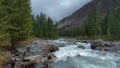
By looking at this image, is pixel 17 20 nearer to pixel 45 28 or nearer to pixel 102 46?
pixel 102 46

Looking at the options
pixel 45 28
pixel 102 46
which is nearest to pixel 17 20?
pixel 102 46

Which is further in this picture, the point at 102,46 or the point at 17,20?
the point at 102,46

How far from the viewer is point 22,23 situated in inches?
1254

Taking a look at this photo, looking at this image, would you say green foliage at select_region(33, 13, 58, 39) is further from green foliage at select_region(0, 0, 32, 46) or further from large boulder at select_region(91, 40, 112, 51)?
green foliage at select_region(0, 0, 32, 46)

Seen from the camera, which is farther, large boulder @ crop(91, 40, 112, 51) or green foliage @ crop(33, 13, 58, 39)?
green foliage @ crop(33, 13, 58, 39)

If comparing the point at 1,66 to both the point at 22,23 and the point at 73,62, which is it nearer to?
the point at 73,62

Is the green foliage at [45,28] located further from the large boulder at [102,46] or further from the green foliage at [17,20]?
the green foliage at [17,20]

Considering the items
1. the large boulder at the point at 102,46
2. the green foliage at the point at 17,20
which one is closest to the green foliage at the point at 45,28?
the large boulder at the point at 102,46

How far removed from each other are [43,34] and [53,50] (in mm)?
68112

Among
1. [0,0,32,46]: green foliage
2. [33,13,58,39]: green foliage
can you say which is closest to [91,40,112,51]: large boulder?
[0,0,32,46]: green foliage

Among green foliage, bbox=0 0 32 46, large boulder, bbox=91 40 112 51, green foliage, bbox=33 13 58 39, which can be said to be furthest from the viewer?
green foliage, bbox=33 13 58 39

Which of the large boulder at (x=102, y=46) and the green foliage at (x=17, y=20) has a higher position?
the green foliage at (x=17, y=20)

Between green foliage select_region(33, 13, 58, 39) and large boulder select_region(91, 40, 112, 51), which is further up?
green foliage select_region(33, 13, 58, 39)

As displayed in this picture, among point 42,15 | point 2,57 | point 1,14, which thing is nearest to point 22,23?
point 1,14
